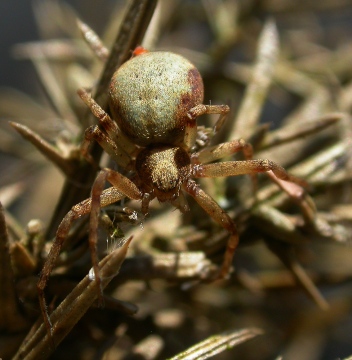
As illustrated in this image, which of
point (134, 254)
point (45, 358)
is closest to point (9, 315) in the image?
point (45, 358)

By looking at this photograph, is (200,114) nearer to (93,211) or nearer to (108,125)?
(108,125)

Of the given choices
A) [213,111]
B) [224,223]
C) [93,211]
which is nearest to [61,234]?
[93,211]

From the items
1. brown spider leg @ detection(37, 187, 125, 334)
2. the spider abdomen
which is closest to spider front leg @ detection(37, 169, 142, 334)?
brown spider leg @ detection(37, 187, 125, 334)

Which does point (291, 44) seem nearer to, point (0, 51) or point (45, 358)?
point (45, 358)

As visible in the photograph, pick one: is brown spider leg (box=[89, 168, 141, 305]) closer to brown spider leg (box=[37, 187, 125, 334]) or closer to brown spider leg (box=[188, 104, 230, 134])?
brown spider leg (box=[37, 187, 125, 334])

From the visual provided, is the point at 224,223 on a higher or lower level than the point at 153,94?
lower

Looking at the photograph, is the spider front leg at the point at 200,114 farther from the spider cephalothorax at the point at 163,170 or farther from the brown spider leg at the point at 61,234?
the brown spider leg at the point at 61,234
